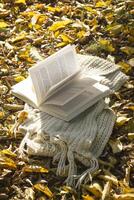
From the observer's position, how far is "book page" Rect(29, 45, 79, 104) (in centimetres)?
243

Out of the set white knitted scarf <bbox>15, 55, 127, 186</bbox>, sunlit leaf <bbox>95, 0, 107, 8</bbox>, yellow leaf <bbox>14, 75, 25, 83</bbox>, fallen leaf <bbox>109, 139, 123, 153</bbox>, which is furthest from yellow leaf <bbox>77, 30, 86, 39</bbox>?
fallen leaf <bbox>109, 139, 123, 153</bbox>

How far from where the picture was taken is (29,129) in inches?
93.4

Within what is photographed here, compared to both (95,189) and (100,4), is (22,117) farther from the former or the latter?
(100,4)

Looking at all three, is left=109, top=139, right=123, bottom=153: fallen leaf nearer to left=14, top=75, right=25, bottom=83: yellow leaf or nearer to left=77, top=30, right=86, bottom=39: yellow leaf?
left=14, top=75, right=25, bottom=83: yellow leaf

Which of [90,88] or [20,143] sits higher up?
[90,88]

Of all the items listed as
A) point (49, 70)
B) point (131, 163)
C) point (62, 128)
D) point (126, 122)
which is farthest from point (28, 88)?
point (131, 163)

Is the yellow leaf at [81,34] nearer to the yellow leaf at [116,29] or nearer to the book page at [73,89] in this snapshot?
the yellow leaf at [116,29]

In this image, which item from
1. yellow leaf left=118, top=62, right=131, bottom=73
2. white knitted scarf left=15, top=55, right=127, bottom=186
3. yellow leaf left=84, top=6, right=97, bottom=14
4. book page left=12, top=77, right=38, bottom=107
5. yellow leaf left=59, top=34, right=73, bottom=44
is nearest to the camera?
white knitted scarf left=15, top=55, right=127, bottom=186

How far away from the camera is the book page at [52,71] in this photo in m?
2.43

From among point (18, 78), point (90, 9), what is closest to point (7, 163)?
point (18, 78)

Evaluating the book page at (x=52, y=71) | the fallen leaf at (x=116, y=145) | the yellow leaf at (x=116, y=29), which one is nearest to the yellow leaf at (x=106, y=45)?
the yellow leaf at (x=116, y=29)

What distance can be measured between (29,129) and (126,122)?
20.4 inches

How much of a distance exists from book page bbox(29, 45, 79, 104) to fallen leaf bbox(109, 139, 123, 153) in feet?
1.39

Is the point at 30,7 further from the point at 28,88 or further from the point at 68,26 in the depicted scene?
the point at 28,88
